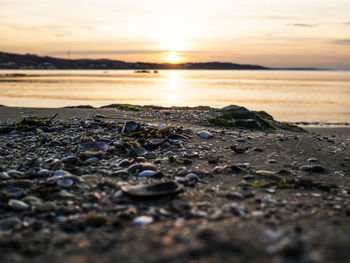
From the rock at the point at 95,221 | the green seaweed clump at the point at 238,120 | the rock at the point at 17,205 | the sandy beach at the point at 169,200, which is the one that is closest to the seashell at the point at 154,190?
the sandy beach at the point at 169,200

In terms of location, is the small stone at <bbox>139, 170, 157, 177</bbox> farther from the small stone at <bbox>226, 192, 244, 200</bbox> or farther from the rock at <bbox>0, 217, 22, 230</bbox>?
the rock at <bbox>0, 217, 22, 230</bbox>

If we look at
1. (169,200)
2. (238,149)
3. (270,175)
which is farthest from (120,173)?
(238,149)

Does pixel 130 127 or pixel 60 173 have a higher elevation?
pixel 130 127

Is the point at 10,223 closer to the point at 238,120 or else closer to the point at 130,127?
the point at 130,127

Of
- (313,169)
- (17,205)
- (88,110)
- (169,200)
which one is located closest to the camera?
(17,205)

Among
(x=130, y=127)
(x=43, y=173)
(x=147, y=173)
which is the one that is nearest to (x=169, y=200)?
(x=147, y=173)

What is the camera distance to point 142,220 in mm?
3141

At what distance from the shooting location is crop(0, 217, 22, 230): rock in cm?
307

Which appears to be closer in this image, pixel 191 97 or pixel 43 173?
pixel 43 173

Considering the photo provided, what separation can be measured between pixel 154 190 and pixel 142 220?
29.0 inches

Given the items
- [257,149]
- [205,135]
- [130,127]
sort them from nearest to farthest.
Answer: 1. [257,149]
2. [130,127]
3. [205,135]

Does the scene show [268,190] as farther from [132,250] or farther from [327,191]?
[132,250]

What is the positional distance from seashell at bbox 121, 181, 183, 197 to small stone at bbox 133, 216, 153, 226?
547 mm

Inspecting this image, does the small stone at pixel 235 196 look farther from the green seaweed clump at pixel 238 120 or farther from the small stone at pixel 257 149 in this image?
the green seaweed clump at pixel 238 120
